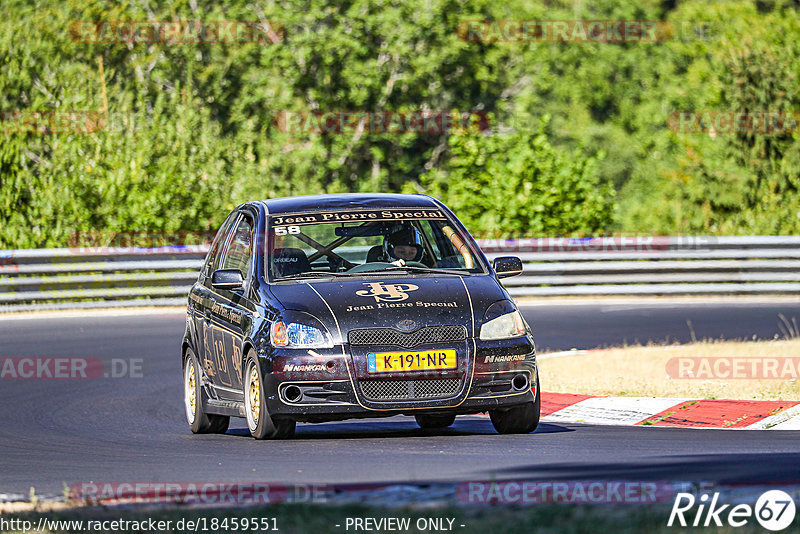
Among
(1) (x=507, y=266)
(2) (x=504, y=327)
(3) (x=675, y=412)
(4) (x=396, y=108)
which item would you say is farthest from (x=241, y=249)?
(4) (x=396, y=108)

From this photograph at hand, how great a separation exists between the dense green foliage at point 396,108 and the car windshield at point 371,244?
15.8 meters

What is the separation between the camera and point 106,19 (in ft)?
129

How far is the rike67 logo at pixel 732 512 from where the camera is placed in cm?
595

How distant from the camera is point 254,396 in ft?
31.6

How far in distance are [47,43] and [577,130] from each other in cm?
3218

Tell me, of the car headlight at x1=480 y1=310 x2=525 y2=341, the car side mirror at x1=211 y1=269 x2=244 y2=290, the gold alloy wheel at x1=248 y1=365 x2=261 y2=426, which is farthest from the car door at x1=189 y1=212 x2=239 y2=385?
the car headlight at x1=480 y1=310 x2=525 y2=341

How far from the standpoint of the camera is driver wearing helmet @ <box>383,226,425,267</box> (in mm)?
10398

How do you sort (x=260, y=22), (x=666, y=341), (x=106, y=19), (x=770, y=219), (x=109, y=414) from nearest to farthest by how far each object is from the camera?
1. (x=109, y=414)
2. (x=666, y=341)
3. (x=770, y=219)
4. (x=106, y=19)
5. (x=260, y=22)

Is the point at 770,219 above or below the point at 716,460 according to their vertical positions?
below

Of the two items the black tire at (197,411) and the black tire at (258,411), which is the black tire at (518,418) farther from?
the black tire at (197,411)

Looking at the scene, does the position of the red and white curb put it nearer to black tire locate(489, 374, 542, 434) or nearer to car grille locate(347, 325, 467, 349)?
black tire locate(489, 374, 542, 434)

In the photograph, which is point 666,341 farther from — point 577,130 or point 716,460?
point 577,130

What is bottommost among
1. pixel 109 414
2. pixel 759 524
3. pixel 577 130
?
pixel 577 130

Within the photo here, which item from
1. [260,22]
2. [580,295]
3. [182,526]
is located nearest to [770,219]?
[580,295]
